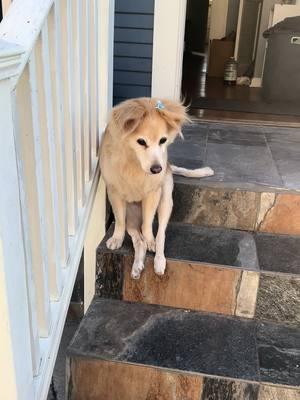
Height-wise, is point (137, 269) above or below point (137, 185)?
below

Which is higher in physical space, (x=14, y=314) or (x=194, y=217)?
(x=14, y=314)

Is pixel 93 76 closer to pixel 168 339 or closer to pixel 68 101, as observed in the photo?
pixel 68 101

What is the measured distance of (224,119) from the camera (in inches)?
135

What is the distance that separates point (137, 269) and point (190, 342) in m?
0.36

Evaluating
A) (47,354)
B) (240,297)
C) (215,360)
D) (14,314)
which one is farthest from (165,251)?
(14,314)

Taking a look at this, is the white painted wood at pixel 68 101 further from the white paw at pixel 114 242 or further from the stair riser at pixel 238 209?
the stair riser at pixel 238 209

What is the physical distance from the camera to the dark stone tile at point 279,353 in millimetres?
1439

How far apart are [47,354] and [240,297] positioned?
820 millimetres

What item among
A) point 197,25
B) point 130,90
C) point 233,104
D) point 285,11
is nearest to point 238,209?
point 130,90

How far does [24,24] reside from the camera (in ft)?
3.36

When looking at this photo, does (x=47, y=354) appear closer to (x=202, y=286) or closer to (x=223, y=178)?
(x=202, y=286)

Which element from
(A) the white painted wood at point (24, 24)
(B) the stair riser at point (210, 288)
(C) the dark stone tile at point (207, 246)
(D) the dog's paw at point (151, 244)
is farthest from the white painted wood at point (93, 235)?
(A) the white painted wood at point (24, 24)

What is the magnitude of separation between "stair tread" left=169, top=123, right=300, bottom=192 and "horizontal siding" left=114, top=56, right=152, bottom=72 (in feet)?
1.80

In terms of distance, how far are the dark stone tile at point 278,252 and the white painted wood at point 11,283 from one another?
1021 millimetres
